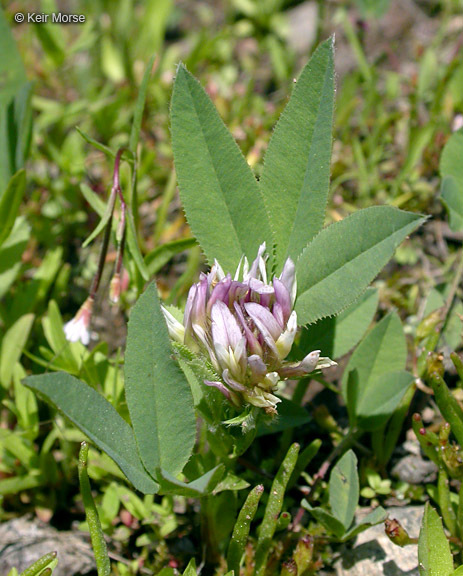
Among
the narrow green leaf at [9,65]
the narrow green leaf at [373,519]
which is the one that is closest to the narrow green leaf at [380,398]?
the narrow green leaf at [373,519]

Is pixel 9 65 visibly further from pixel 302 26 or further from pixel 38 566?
pixel 302 26

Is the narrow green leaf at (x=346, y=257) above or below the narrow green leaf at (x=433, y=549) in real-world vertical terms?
above

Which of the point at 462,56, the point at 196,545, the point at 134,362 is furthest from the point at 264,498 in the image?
the point at 462,56

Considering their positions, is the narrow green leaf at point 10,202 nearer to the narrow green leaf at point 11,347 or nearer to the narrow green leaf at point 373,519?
the narrow green leaf at point 11,347

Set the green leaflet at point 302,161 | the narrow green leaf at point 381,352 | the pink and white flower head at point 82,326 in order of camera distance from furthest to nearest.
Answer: the pink and white flower head at point 82,326, the narrow green leaf at point 381,352, the green leaflet at point 302,161

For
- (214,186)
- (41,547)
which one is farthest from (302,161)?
(41,547)

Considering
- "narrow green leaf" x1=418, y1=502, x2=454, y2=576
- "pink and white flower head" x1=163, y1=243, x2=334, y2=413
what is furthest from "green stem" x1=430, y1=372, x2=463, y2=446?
"pink and white flower head" x1=163, y1=243, x2=334, y2=413
